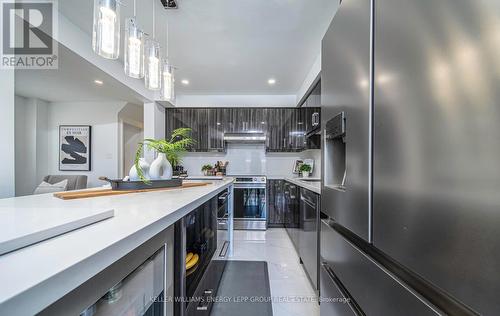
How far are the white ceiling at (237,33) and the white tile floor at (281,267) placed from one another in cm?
256

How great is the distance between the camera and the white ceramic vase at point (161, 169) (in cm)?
166

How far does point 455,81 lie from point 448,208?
254 millimetres

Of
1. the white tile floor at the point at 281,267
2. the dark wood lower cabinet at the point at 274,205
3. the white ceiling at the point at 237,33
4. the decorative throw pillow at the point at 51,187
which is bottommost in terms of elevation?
the white tile floor at the point at 281,267

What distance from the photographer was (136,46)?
153 cm

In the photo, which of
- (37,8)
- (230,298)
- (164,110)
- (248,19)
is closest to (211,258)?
(230,298)

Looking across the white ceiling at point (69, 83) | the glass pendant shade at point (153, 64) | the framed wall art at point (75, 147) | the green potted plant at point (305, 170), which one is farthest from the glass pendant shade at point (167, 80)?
the framed wall art at point (75, 147)

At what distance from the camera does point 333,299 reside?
3.31 feet

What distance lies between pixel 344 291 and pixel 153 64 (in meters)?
1.97

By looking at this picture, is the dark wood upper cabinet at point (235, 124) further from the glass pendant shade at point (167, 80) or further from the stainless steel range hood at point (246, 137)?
the glass pendant shade at point (167, 80)

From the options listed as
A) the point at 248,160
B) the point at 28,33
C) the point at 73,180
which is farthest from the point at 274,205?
the point at 73,180

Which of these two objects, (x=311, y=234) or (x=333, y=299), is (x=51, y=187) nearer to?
(x=311, y=234)

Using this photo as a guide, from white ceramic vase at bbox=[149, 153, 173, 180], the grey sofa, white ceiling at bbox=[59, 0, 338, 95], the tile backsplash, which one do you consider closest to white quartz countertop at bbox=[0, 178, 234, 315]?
white ceramic vase at bbox=[149, 153, 173, 180]

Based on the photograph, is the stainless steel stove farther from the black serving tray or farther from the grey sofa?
the grey sofa

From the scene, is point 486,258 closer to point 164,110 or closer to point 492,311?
point 492,311
